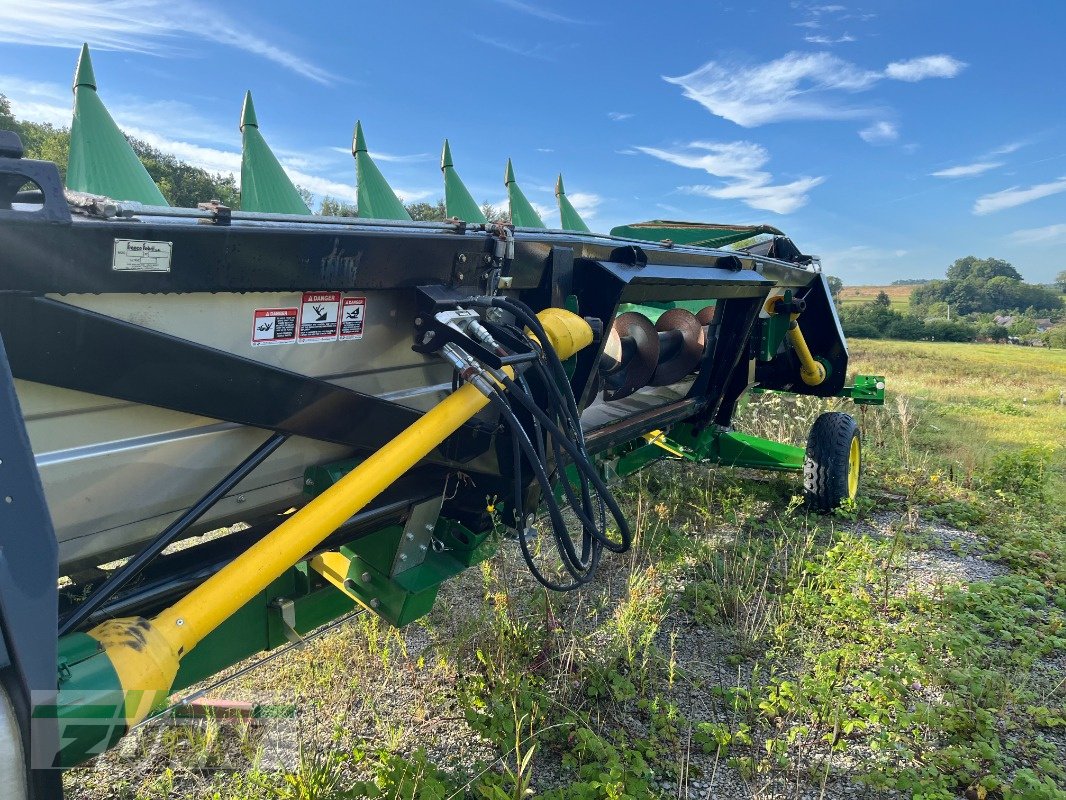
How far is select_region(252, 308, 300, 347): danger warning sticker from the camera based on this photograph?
1700mm

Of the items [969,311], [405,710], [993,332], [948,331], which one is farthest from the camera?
[969,311]

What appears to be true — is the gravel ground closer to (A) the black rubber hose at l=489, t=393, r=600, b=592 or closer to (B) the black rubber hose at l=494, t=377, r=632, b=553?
(A) the black rubber hose at l=489, t=393, r=600, b=592

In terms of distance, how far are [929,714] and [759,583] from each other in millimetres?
1185

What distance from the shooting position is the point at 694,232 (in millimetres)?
5238

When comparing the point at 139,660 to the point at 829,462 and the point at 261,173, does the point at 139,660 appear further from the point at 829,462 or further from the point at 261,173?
the point at 261,173

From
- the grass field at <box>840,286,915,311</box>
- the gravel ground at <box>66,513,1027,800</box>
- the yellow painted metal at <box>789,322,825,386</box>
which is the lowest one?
the gravel ground at <box>66,513,1027,800</box>

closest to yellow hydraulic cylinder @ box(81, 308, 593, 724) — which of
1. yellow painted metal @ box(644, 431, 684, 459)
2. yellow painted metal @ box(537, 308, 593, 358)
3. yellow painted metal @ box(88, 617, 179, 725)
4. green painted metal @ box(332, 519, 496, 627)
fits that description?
yellow painted metal @ box(88, 617, 179, 725)

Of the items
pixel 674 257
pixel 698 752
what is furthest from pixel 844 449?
pixel 698 752

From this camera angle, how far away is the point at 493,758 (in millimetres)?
2377

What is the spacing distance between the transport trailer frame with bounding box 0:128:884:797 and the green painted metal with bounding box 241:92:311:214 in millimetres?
3310

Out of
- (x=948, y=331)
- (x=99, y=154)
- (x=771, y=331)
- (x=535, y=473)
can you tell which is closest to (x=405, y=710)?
(x=535, y=473)

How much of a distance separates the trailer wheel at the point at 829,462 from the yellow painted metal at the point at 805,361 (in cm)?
27

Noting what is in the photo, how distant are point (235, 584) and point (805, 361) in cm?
408

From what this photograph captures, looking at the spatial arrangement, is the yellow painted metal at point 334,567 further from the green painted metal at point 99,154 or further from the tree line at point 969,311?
the tree line at point 969,311
